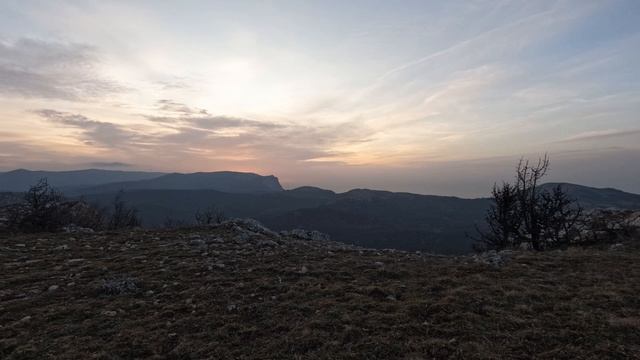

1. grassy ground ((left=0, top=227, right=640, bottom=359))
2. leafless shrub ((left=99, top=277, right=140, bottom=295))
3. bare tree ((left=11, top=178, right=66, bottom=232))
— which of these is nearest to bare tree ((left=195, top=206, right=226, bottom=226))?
bare tree ((left=11, top=178, right=66, bottom=232))

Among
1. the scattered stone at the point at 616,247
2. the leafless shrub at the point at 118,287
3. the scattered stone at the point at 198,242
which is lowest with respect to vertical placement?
the leafless shrub at the point at 118,287

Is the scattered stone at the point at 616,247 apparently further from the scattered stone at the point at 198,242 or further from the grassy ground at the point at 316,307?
the scattered stone at the point at 198,242

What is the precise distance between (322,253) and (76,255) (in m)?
10.7

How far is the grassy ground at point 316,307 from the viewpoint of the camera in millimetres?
8438

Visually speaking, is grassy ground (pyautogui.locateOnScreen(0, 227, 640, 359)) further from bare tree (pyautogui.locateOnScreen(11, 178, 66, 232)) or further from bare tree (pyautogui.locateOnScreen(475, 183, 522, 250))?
bare tree (pyautogui.locateOnScreen(11, 178, 66, 232))

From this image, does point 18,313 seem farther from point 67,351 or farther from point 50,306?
point 67,351

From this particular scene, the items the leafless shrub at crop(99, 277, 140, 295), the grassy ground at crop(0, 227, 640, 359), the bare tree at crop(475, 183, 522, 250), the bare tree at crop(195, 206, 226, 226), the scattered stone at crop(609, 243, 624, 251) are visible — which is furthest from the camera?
the bare tree at crop(195, 206, 226, 226)

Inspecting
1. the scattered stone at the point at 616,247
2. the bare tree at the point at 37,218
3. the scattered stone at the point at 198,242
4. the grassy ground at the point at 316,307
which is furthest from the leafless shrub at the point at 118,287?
the scattered stone at the point at 616,247

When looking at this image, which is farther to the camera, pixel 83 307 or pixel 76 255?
pixel 76 255

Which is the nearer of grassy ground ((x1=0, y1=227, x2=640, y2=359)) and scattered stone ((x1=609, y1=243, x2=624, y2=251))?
grassy ground ((x1=0, y1=227, x2=640, y2=359))

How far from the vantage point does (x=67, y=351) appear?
8586mm

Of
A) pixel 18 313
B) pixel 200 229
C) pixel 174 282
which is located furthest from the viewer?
pixel 200 229

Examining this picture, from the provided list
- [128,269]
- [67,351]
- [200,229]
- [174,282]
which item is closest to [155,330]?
[67,351]

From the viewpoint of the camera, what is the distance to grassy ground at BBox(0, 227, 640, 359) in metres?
8.44
